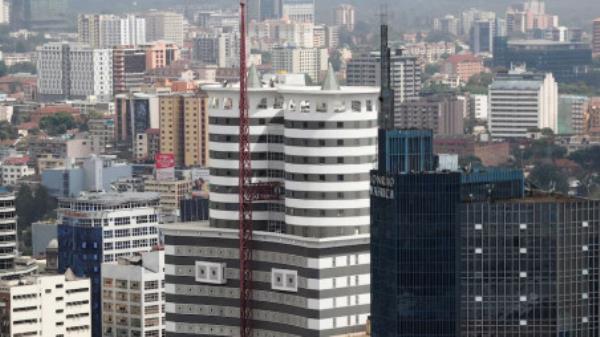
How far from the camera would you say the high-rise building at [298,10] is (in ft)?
509

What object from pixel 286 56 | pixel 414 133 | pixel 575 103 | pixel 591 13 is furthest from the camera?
pixel 591 13

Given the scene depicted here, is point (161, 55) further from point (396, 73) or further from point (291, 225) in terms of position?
point (291, 225)

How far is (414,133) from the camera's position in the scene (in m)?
39.2

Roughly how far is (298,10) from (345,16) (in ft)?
44.1

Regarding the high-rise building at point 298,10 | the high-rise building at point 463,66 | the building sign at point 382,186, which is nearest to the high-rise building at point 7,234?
the building sign at point 382,186

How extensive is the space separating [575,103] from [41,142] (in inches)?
1002

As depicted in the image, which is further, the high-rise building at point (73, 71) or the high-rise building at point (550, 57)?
the high-rise building at point (550, 57)

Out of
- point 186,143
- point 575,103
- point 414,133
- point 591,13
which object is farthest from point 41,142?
point 414,133

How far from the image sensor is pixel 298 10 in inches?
6260

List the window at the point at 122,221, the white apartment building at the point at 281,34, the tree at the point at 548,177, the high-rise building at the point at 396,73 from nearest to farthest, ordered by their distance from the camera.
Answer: the window at the point at 122,221
the tree at the point at 548,177
the high-rise building at the point at 396,73
the white apartment building at the point at 281,34

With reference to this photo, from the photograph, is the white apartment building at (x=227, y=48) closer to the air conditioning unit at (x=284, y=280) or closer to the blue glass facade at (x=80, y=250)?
the blue glass facade at (x=80, y=250)

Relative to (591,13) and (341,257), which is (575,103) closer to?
(591,13)

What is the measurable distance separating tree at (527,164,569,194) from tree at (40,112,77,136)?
25.7m

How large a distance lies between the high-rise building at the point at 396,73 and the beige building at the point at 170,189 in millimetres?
24626
